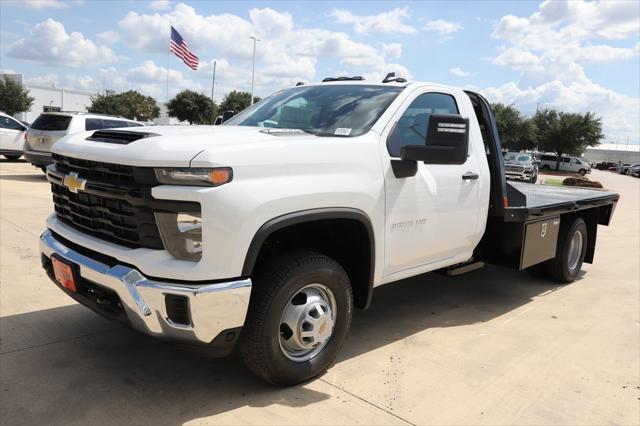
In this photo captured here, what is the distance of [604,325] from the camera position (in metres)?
4.69

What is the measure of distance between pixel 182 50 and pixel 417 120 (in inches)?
1141

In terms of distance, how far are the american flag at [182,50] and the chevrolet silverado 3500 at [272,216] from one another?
Answer: 1069 inches

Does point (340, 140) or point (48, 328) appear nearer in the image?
point (340, 140)

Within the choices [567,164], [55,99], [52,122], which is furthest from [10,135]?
[55,99]

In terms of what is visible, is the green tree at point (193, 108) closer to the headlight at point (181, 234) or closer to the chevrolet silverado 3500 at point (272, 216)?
the chevrolet silverado 3500 at point (272, 216)

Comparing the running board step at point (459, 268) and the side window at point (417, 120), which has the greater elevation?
the side window at point (417, 120)

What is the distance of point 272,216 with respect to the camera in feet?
8.93

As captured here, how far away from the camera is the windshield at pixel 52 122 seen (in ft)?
41.6

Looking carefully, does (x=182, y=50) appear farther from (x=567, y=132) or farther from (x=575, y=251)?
(x=567, y=132)

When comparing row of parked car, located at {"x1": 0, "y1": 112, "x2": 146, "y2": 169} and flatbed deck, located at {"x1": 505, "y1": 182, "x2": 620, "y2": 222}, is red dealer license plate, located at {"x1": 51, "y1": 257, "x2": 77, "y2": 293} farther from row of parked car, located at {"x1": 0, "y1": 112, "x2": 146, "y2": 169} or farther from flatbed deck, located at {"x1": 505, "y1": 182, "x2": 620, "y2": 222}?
row of parked car, located at {"x1": 0, "y1": 112, "x2": 146, "y2": 169}

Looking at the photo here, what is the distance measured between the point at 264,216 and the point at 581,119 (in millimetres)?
63073

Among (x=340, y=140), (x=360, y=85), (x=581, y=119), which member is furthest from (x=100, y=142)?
(x=581, y=119)

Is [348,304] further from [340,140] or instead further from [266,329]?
[340,140]

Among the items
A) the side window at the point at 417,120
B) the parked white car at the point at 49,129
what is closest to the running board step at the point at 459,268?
the side window at the point at 417,120
